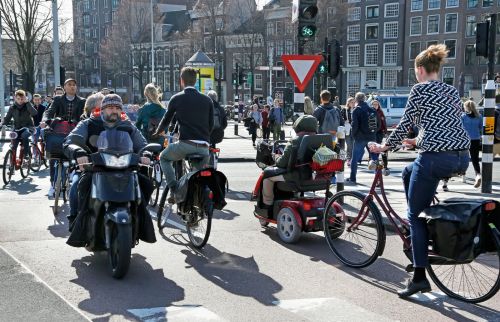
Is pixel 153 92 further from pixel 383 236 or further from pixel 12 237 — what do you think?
pixel 383 236

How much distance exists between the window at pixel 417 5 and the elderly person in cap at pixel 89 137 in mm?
57099

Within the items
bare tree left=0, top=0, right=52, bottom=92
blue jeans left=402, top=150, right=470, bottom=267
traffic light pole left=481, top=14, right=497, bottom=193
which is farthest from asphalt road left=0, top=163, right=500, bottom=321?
bare tree left=0, top=0, right=52, bottom=92

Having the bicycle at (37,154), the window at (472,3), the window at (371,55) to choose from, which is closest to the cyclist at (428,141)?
the bicycle at (37,154)

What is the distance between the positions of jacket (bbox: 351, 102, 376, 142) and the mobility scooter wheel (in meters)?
5.24

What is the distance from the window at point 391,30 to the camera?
196 ft

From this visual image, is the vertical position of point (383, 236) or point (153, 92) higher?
point (153, 92)

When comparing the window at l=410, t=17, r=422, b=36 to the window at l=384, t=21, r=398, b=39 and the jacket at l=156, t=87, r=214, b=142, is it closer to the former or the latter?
the window at l=384, t=21, r=398, b=39

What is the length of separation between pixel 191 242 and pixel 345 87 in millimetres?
59999

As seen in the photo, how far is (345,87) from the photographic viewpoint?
64.3 m

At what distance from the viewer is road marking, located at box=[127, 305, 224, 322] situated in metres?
3.96

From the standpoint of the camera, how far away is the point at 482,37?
29.1 feet

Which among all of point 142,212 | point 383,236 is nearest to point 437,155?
point 383,236

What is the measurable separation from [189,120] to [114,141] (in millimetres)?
1367

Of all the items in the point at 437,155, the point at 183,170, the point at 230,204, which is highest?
the point at 437,155
